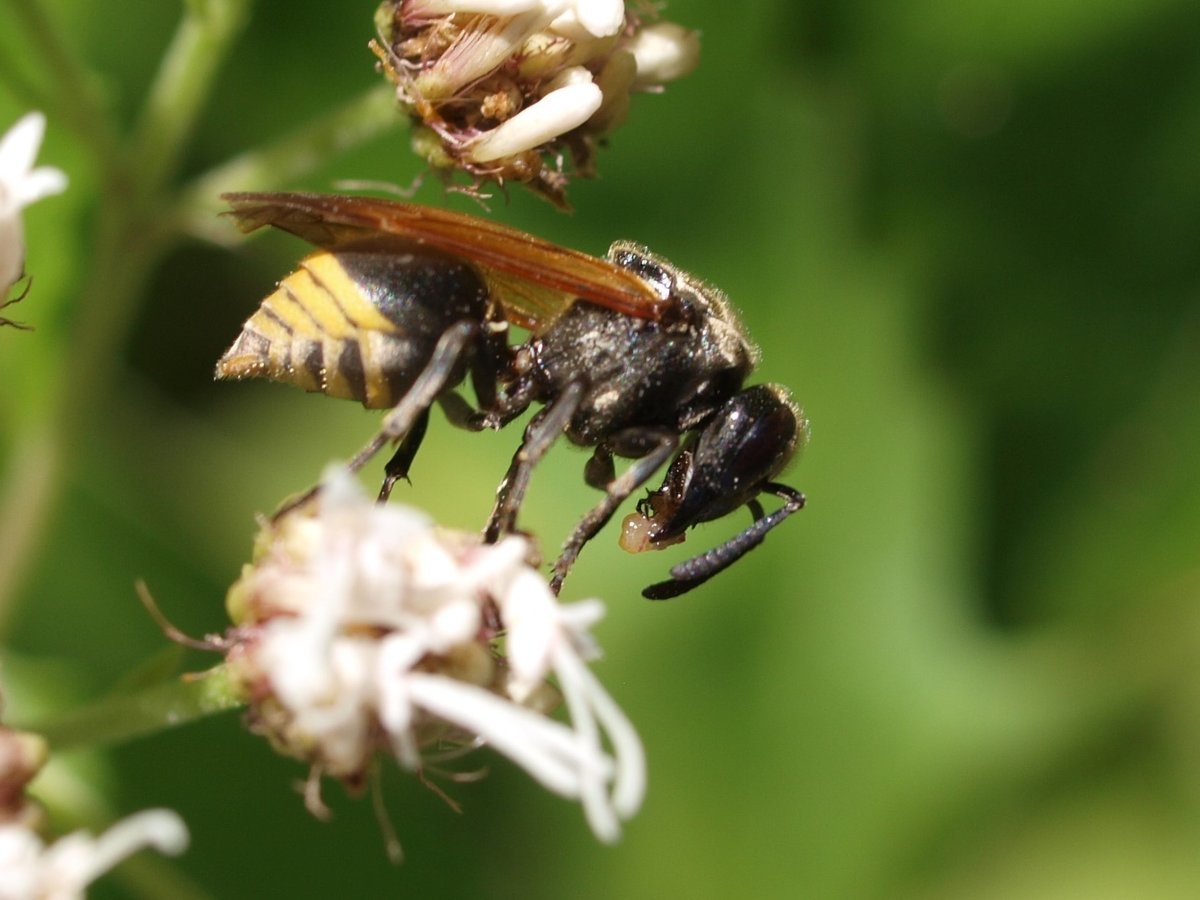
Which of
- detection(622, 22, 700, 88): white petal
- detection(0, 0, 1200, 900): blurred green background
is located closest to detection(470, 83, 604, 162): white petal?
detection(622, 22, 700, 88): white petal

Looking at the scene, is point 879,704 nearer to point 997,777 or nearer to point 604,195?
point 997,777

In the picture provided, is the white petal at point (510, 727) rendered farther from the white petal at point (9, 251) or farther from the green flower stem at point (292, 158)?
the green flower stem at point (292, 158)

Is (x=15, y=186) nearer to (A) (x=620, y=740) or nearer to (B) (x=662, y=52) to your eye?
(B) (x=662, y=52)

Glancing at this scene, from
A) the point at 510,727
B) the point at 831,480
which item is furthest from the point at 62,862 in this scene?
the point at 831,480

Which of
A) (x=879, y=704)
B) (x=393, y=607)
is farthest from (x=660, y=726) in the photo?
(x=393, y=607)

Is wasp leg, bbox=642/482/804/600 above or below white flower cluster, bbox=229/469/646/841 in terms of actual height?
below

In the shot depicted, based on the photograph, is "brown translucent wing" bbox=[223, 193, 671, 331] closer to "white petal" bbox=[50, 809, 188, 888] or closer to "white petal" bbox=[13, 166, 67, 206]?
"white petal" bbox=[13, 166, 67, 206]

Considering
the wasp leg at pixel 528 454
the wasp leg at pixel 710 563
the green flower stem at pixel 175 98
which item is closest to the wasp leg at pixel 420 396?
the wasp leg at pixel 528 454
